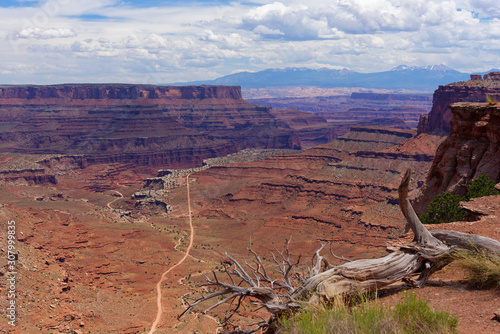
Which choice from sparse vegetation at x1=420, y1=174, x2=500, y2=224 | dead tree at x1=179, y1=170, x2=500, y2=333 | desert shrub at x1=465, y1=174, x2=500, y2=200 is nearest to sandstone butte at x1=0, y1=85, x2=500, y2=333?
dead tree at x1=179, y1=170, x2=500, y2=333

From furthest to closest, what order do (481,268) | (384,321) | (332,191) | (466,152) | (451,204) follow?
1. (332,191)
2. (466,152)
3. (451,204)
4. (481,268)
5. (384,321)

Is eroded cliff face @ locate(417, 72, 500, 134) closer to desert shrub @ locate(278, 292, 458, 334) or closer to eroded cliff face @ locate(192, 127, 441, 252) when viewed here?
eroded cliff face @ locate(192, 127, 441, 252)

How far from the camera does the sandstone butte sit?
1294 inches

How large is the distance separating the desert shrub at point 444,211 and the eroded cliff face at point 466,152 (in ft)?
16.9

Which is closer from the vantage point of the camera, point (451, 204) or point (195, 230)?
point (451, 204)

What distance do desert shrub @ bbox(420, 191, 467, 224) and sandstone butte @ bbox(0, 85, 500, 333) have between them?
12.4ft

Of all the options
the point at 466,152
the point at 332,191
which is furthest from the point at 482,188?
the point at 332,191

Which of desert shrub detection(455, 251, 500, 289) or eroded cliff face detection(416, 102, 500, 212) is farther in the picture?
eroded cliff face detection(416, 102, 500, 212)

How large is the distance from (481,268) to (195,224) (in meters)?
72.9

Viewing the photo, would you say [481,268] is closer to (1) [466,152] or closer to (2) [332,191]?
(1) [466,152]

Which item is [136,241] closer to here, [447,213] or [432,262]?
[447,213]

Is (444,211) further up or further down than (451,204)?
further down

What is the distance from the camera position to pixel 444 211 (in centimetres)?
2144

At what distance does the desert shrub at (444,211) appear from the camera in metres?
20.6
